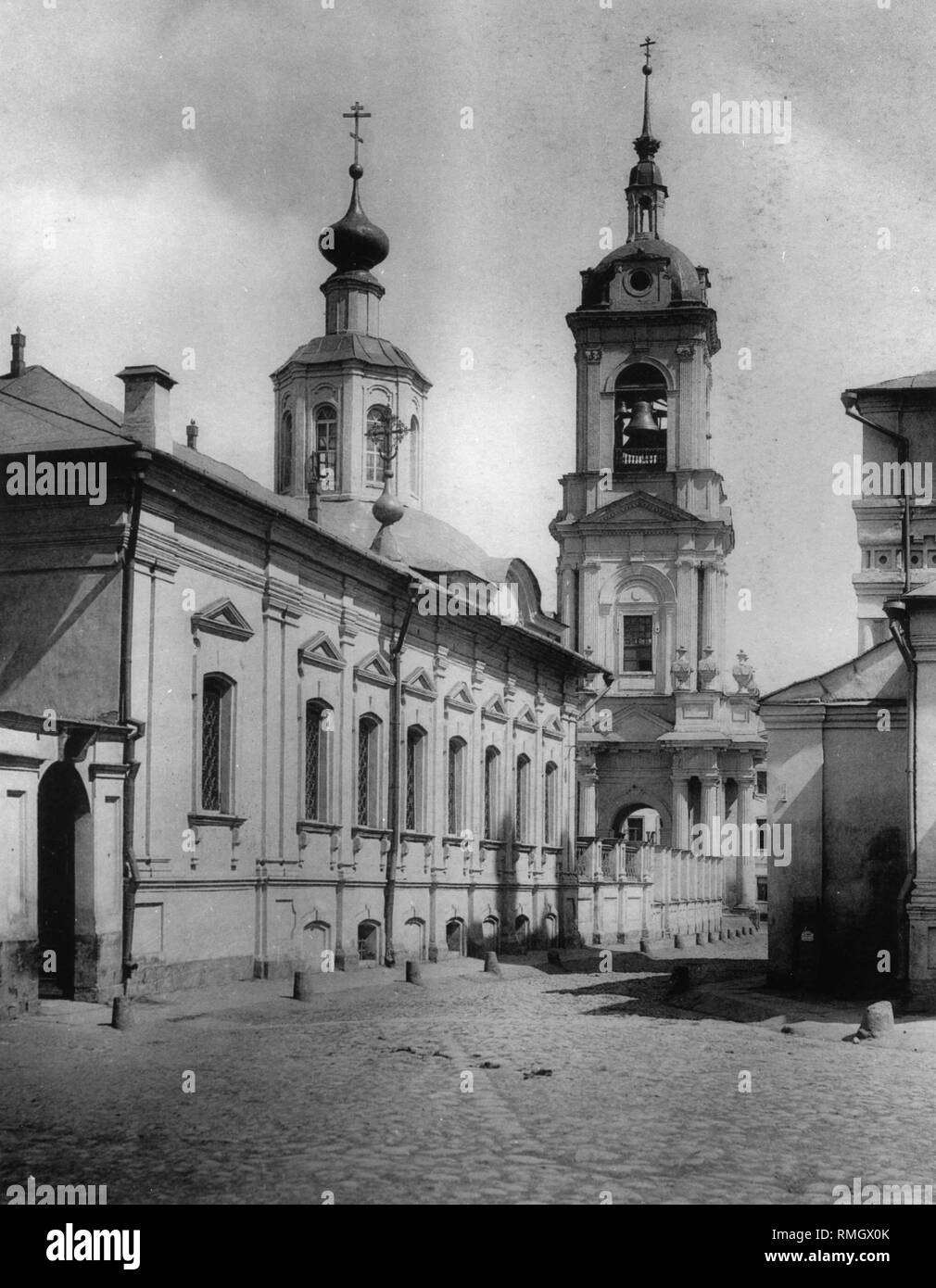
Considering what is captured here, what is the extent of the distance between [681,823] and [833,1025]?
38232 mm

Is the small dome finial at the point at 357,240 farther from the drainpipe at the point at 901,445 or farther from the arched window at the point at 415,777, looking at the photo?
the drainpipe at the point at 901,445

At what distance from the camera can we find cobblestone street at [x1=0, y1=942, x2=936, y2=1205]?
8.55 metres

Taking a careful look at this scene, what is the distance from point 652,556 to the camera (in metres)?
54.7

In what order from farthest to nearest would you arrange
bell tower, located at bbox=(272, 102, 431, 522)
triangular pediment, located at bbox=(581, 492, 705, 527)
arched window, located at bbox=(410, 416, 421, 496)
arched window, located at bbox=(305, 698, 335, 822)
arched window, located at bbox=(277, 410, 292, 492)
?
1. triangular pediment, located at bbox=(581, 492, 705, 527)
2. arched window, located at bbox=(277, 410, 292, 492)
3. arched window, located at bbox=(410, 416, 421, 496)
4. bell tower, located at bbox=(272, 102, 431, 522)
5. arched window, located at bbox=(305, 698, 335, 822)

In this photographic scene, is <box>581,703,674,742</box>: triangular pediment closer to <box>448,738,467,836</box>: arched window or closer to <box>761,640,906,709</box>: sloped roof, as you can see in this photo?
<box>448,738,467,836</box>: arched window

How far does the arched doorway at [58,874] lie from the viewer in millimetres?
17438

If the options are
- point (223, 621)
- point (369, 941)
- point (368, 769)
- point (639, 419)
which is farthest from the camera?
point (639, 419)

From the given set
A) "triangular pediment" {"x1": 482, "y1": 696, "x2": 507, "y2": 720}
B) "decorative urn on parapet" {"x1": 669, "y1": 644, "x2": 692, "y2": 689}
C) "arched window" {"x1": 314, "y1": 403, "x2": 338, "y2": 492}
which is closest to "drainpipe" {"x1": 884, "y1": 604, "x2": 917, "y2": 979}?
"triangular pediment" {"x1": 482, "y1": 696, "x2": 507, "y2": 720}

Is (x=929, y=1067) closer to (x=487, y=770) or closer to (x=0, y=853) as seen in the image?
(x=0, y=853)

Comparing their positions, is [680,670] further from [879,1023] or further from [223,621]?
[879,1023]

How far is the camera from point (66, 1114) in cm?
1049

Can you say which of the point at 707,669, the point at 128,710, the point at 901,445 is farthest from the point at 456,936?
the point at 707,669

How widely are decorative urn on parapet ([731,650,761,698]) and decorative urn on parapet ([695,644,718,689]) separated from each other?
1327 mm

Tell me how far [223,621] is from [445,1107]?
10.6 metres
